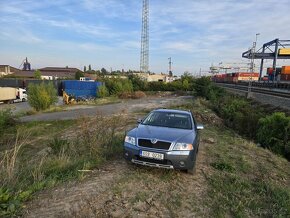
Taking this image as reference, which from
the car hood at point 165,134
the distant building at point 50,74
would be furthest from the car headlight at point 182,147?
the distant building at point 50,74

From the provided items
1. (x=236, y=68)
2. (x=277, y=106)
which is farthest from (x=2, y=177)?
(x=236, y=68)

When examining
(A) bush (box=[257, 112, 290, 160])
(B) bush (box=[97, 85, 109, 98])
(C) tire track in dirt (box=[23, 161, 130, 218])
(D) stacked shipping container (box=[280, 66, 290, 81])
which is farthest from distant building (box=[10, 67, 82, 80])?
(C) tire track in dirt (box=[23, 161, 130, 218])

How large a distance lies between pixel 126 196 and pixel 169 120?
3.01m

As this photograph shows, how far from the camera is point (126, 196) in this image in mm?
4902

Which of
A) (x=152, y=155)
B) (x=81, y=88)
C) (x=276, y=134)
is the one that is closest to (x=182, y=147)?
(x=152, y=155)

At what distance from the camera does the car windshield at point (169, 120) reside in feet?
23.5

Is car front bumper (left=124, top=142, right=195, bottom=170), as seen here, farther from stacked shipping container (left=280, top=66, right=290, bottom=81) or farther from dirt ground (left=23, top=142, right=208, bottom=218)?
stacked shipping container (left=280, top=66, right=290, bottom=81)

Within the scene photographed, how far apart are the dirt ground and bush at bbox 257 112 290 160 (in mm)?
6621

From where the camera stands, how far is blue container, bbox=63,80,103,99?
44.2m

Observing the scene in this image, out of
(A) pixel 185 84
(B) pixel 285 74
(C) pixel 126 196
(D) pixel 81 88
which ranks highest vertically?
(B) pixel 285 74

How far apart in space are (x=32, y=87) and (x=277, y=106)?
2299cm

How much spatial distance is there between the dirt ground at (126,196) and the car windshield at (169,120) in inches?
52.0

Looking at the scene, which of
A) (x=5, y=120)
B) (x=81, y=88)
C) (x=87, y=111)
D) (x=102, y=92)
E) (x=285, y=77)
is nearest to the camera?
(x=5, y=120)

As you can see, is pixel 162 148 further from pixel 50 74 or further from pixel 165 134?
pixel 50 74
